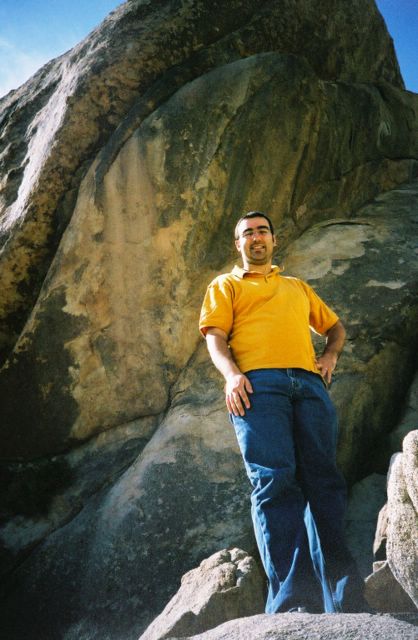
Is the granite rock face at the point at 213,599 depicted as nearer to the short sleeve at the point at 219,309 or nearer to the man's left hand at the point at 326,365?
the man's left hand at the point at 326,365

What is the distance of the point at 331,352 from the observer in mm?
3723

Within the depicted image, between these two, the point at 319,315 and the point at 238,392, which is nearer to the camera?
the point at 238,392

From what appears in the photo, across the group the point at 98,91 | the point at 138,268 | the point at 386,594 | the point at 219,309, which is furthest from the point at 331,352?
the point at 98,91

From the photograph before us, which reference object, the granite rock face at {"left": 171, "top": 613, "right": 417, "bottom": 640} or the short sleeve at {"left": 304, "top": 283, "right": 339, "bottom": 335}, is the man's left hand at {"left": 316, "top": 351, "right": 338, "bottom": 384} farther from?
the granite rock face at {"left": 171, "top": 613, "right": 417, "bottom": 640}

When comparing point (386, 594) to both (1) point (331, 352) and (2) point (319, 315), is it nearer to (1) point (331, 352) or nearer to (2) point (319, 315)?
(1) point (331, 352)

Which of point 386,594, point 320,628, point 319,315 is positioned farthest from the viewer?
point 319,315

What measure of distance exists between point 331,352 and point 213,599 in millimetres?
1441

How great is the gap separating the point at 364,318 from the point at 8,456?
307 cm

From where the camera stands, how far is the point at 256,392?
Result: 126 inches

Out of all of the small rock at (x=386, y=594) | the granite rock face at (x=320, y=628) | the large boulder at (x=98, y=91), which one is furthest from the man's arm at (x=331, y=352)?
the large boulder at (x=98, y=91)

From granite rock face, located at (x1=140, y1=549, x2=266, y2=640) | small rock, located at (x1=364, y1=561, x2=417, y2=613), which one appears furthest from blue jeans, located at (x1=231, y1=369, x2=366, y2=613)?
granite rock face, located at (x1=140, y1=549, x2=266, y2=640)

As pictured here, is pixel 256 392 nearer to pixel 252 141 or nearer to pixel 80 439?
pixel 80 439

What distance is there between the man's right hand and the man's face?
29.7 inches

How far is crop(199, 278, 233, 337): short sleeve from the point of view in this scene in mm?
3436
